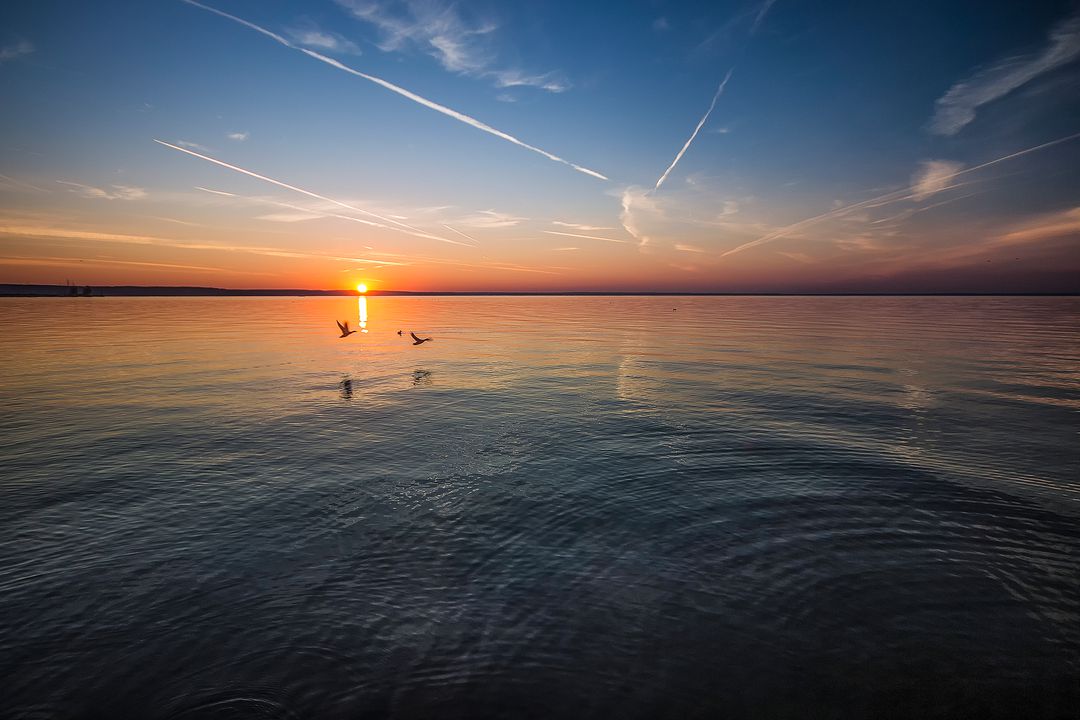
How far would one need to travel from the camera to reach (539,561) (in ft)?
29.8

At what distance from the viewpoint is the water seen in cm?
620

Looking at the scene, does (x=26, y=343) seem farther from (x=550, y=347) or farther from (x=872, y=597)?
(x=872, y=597)

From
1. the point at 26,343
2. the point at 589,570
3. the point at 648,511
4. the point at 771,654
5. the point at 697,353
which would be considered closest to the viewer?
the point at 771,654

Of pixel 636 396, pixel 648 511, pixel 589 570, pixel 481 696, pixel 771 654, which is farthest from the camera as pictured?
pixel 636 396

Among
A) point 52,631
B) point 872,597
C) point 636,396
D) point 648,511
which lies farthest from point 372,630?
point 636,396

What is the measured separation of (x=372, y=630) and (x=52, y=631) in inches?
183

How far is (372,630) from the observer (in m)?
7.18

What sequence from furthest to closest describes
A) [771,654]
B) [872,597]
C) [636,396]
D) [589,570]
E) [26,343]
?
[26,343] → [636,396] → [589,570] → [872,597] → [771,654]

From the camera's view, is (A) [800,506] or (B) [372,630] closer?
(B) [372,630]

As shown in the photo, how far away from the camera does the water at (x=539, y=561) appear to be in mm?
6199

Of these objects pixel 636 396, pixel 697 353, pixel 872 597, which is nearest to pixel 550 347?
pixel 697 353

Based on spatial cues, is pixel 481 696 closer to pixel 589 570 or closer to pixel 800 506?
pixel 589 570

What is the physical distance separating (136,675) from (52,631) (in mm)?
2082

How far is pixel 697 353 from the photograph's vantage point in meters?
40.9
